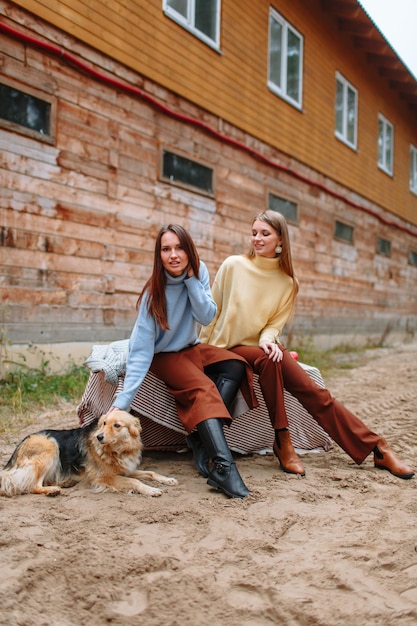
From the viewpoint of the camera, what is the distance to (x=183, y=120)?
8266mm

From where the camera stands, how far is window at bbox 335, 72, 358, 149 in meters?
13.1

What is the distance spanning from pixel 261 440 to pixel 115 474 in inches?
47.4

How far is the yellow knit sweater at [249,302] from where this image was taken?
3820 mm

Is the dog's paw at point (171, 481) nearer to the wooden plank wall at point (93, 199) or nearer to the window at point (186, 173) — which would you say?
the wooden plank wall at point (93, 199)

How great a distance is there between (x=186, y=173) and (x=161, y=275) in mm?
5406

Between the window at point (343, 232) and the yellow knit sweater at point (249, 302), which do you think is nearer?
the yellow knit sweater at point (249, 302)

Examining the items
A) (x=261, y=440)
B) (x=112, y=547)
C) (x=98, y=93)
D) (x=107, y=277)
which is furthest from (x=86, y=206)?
(x=112, y=547)

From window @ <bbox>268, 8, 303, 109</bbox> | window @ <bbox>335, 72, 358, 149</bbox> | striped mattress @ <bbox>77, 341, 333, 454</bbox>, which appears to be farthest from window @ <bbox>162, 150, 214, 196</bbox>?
window @ <bbox>335, 72, 358, 149</bbox>

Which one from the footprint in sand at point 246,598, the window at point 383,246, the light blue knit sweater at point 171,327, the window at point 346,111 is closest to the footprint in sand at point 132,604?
the footprint in sand at point 246,598

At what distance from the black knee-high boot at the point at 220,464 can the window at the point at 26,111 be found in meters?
4.47

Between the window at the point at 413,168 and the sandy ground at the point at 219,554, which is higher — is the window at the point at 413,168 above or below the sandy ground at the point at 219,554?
above

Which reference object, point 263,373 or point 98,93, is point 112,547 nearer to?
point 263,373

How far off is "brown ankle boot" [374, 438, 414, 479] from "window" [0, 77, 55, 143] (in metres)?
4.99

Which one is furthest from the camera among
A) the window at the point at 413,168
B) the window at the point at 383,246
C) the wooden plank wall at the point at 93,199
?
the window at the point at 413,168
